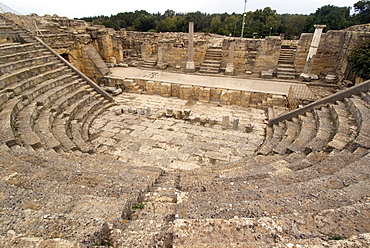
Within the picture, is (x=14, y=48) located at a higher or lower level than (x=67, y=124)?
higher

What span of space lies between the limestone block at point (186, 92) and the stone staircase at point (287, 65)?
6.30 metres

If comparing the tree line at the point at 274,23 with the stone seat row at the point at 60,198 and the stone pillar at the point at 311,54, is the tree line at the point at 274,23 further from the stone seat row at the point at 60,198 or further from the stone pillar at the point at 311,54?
the stone seat row at the point at 60,198

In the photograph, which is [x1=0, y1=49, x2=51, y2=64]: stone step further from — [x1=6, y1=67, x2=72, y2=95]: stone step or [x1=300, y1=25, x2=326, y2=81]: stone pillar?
[x1=300, y1=25, x2=326, y2=81]: stone pillar

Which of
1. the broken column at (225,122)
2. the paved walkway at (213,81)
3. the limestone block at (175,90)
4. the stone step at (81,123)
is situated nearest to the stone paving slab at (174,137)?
the broken column at (225,122)

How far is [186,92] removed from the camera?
1209cm

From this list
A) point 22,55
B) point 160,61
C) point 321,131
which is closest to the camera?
point 321,131

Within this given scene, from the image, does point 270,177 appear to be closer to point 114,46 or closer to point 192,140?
point 192,140

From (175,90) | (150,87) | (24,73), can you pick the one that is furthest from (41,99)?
(175,90)

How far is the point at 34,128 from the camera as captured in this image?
22.0 ft

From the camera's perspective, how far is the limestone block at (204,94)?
38.1 ft

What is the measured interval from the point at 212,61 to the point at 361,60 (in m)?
8.76

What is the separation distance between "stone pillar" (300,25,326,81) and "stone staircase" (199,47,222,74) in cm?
562

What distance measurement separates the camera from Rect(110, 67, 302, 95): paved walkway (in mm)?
11906

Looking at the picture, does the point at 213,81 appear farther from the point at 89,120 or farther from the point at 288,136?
the point at 89,120
